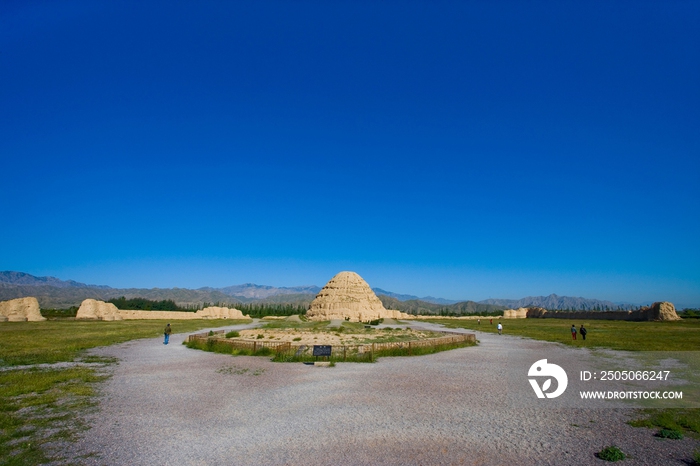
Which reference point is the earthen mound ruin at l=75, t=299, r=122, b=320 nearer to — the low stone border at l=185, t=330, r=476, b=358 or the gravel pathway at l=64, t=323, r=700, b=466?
the low stone border at l=185, t=330, r=476, b=358

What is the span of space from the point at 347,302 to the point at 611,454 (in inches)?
3266

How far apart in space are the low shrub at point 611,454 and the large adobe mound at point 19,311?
76.9m

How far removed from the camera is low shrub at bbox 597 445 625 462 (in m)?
8.80

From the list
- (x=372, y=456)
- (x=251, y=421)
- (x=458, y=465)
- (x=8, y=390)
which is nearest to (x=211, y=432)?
(x=251, y=421)

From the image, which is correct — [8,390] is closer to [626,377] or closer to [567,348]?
[626,377]

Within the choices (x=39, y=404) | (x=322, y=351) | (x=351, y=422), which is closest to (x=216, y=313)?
(x=322, y=351)

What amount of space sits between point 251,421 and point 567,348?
28.1 meters

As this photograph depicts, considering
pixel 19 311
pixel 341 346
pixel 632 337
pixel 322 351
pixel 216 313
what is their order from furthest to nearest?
pixel 216 313 < pixel 19 311 < pixel 632 337 < pixel 341 346 < pixel 322 351

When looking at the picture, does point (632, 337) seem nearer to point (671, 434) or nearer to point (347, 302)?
point (671, 434)

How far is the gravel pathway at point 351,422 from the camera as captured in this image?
358 inches

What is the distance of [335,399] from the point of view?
562 inches

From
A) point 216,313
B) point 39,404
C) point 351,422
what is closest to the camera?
point 351,422

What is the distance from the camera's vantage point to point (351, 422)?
457 inches

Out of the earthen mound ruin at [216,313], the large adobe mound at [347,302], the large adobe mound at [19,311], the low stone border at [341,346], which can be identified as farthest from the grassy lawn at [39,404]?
the earthen mound ruin at [216,313]
